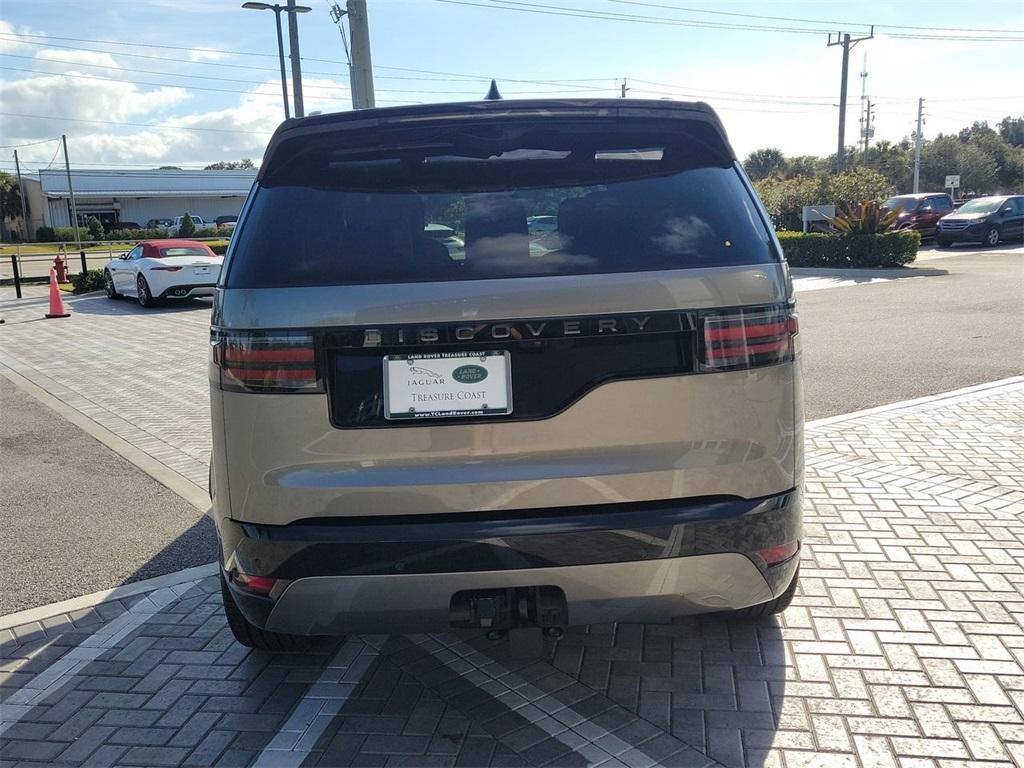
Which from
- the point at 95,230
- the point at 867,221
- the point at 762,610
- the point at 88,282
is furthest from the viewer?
the point at 95,230

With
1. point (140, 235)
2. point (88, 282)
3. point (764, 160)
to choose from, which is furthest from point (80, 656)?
point (764, 160)

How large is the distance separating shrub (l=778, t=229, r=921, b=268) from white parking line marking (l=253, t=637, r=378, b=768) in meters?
19.3

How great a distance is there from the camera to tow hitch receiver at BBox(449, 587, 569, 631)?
103 inches

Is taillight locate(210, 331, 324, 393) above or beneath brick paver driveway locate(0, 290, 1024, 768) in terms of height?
above

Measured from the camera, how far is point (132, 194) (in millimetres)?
70438

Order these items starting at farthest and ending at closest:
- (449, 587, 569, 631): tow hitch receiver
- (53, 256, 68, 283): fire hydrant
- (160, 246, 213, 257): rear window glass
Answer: (53, 256, 68, 283): fire hydrant < (160, 246, 213, 257): rear window glass < (449, 587, 569, 631): tow hitch receiver

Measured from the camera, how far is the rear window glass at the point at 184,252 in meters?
19.4

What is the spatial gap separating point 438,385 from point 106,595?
2.61m

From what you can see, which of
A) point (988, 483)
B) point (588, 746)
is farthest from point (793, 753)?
point (988, 483)

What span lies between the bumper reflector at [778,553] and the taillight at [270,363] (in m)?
1.41

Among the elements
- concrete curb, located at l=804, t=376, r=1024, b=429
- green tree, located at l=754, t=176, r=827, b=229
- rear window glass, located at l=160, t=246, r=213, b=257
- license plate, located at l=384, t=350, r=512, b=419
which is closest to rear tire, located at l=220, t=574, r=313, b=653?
license plate, located at l=384, t=350, r=512, b=419

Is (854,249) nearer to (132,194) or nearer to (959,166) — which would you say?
(132,194)

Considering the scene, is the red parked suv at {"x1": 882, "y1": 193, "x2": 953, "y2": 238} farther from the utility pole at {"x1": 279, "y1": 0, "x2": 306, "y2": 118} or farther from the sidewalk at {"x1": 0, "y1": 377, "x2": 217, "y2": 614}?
the sidewalk at {"x1": 0, "y1": 377, "x2": 217, "y2": 614}

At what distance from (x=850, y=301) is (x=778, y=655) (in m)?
13.3
